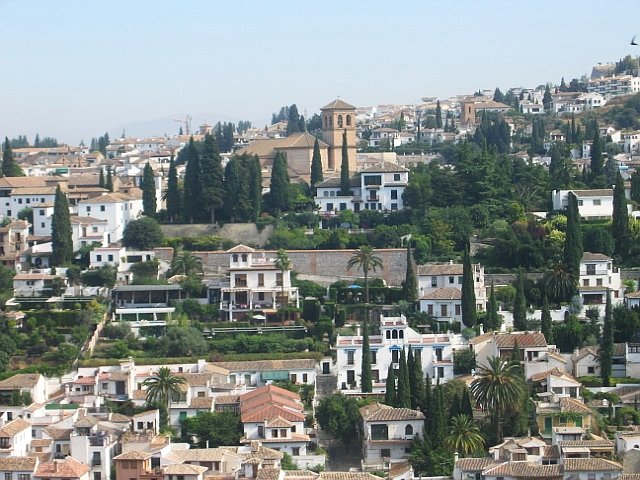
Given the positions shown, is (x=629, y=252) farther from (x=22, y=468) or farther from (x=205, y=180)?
(x=22, y=468)

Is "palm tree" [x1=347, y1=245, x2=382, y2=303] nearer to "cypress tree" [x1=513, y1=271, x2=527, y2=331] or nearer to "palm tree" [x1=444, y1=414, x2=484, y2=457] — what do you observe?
"cypress tree" [x1=513, y1=271, x2=527, y2=331]

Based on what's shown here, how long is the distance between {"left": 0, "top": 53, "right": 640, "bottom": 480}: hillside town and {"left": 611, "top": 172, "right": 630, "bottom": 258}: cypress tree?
6 cm

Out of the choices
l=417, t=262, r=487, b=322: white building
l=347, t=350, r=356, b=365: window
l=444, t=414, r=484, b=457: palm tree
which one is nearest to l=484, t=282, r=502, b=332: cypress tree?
l=417, t=262, r=487, b=322: white building

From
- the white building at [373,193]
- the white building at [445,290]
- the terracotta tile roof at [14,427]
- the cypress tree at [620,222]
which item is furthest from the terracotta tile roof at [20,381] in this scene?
the cypress tree at [620,222]

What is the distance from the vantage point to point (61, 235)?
46469 millimetres

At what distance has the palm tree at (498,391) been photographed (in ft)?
113

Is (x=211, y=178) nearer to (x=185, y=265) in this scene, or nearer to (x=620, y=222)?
(x=185, y=265)

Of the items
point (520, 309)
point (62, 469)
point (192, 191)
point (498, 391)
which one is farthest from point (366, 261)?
point (62, 469)

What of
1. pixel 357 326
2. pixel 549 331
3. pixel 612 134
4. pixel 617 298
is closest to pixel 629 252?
pixel 617 298

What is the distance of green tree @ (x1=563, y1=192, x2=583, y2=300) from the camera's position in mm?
42000

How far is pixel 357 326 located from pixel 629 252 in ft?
29.2

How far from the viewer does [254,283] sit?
4391 centimetres

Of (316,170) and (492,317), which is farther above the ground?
(316,170)

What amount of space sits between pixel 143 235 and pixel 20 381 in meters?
9.72
